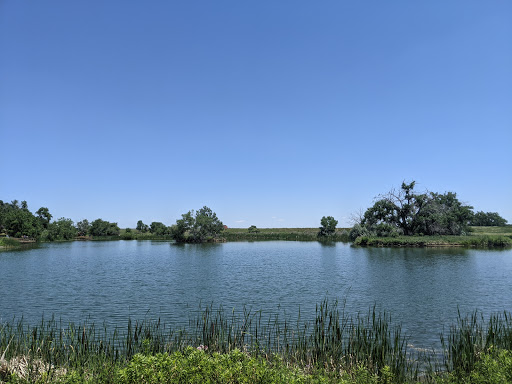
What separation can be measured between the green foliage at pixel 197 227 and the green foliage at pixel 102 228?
160 ft

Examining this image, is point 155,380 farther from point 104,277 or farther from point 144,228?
point 144,228

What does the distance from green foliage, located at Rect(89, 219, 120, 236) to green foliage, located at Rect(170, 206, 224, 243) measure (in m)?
48.8

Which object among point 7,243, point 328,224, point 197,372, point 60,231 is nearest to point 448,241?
point 328,224

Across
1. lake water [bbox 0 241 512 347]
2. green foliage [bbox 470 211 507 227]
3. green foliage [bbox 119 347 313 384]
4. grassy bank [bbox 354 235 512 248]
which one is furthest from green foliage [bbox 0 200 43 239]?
green foliage [bbox 470 211 507 227]

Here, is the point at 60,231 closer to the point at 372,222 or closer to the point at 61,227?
the point at 61,227

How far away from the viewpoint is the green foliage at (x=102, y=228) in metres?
125

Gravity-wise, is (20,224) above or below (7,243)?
above

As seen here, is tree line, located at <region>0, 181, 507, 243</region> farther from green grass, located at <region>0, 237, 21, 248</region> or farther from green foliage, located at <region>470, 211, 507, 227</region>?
green foliage, located at <region>470, 211, 507, 227</region>

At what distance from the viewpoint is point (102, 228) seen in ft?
412

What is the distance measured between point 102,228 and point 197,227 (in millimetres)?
56168

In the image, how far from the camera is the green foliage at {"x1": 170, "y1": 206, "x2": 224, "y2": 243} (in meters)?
90.0

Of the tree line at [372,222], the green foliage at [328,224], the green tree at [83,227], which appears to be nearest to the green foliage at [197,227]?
the tree line at [372,222]

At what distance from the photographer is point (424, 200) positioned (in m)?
70.4

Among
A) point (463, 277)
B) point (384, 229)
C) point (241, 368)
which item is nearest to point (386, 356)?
point (241, 368)
